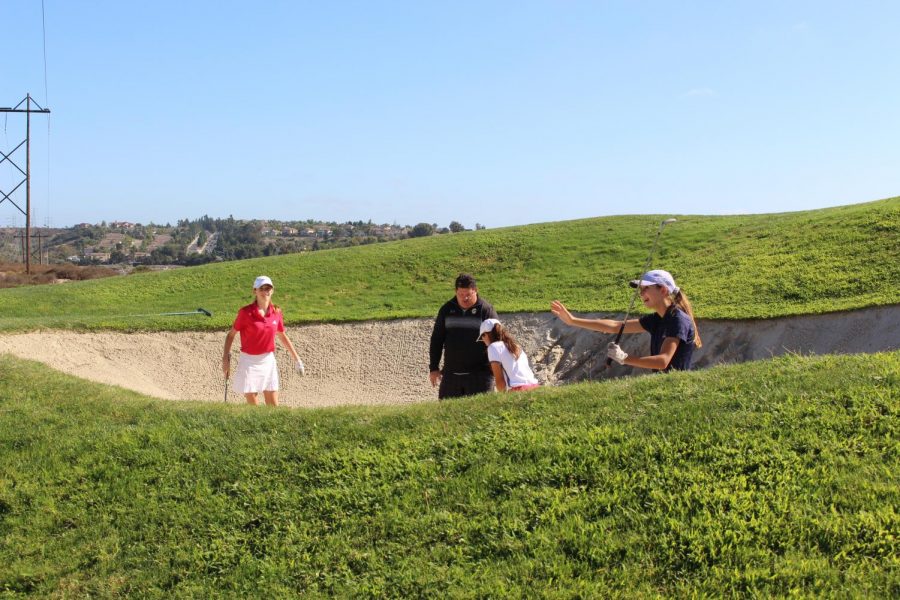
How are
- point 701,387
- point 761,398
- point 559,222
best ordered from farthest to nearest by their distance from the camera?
point 559,222 < point 701,387 < point 761,398

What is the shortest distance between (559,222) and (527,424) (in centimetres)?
2947

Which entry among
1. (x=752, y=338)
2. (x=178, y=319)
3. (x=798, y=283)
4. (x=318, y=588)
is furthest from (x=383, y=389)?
(x=318, y=588)

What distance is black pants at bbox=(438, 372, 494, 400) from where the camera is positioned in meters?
9.74

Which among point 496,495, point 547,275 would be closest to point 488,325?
point 496,495

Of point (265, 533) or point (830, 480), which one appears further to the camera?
point (265, 533)

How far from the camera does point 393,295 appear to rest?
83.2ft

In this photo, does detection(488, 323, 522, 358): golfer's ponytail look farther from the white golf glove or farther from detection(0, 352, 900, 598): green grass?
the white golf glove

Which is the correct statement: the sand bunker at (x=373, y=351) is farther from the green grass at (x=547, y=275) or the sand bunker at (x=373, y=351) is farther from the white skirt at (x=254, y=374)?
the white skirt at (x=254, y=374)

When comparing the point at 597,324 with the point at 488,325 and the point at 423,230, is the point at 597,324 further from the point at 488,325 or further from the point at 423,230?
the point at 423,230

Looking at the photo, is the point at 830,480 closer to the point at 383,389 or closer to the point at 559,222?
the point at 383,389

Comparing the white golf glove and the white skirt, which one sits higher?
the white golf glove

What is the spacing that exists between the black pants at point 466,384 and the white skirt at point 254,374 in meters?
2.58

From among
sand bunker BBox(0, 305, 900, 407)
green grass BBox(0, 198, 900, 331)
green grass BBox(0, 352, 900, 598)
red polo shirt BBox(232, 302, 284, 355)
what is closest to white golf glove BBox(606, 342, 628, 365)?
green grass BBox(0, 352, 900, 598)

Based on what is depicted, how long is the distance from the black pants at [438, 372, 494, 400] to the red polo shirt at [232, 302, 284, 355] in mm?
2702
